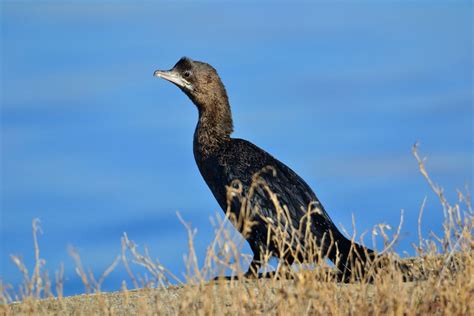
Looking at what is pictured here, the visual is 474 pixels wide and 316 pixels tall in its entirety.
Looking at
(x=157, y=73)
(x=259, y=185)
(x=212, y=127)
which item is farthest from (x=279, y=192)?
(x=157, y=73)

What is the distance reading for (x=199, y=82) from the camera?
33.0ft

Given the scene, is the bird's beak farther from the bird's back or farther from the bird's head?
the bird's back

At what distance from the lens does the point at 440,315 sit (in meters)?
5.77

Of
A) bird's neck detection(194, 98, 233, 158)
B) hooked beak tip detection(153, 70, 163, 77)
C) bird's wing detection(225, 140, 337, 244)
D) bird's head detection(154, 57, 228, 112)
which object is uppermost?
hooked beak tip detection(153, 70, 163, 77)

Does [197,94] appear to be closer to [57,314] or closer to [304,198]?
[304,198]

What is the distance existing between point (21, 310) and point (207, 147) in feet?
12.6

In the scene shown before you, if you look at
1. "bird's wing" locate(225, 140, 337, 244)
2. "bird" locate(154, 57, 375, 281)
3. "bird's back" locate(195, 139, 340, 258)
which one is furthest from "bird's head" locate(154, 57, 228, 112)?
"bird's wing" locate(225, 140, 337, 244)

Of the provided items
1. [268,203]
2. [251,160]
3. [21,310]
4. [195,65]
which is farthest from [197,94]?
[21,310]

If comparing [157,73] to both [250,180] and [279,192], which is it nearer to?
[250,180]

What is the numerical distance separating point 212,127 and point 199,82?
64 centimetres

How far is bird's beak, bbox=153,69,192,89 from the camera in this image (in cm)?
1014

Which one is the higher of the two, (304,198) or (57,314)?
(304,198)

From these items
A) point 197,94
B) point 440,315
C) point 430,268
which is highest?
point 197,94

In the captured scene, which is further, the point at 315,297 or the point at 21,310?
the point at 21,310
